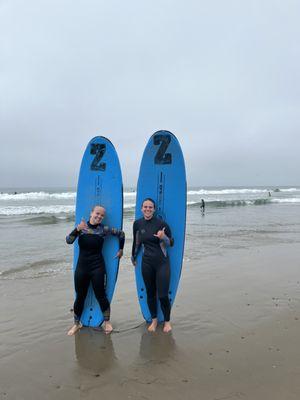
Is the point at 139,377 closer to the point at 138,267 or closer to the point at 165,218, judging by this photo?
the point at 138,267

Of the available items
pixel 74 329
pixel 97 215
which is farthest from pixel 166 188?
pixel 74 329

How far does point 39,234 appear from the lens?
43.0 feet

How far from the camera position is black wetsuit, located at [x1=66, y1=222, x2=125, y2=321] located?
4.21 m

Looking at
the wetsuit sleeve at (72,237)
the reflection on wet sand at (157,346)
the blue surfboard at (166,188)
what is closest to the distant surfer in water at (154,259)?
the reflection on wet sand at (157,346)

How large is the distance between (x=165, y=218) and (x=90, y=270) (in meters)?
1.19

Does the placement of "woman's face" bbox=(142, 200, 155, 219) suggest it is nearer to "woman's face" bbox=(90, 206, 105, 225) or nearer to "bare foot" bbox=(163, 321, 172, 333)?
"woman's face" bbox=(90, 206, 105, 225)

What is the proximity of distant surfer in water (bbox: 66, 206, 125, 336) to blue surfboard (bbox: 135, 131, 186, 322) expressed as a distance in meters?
0.55

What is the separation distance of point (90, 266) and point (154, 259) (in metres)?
0.78

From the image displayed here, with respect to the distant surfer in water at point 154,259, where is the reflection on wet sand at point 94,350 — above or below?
below

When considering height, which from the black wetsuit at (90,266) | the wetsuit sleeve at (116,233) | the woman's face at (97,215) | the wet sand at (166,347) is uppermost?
the woman's face at (97,215)

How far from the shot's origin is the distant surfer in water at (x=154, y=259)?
4.22 metres

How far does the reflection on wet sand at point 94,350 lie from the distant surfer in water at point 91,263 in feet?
0.52

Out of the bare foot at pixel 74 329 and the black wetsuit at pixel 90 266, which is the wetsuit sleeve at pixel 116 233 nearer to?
the black wetsuit at pixel 90 266

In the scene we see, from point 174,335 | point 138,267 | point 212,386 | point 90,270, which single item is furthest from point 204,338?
point 90,270
